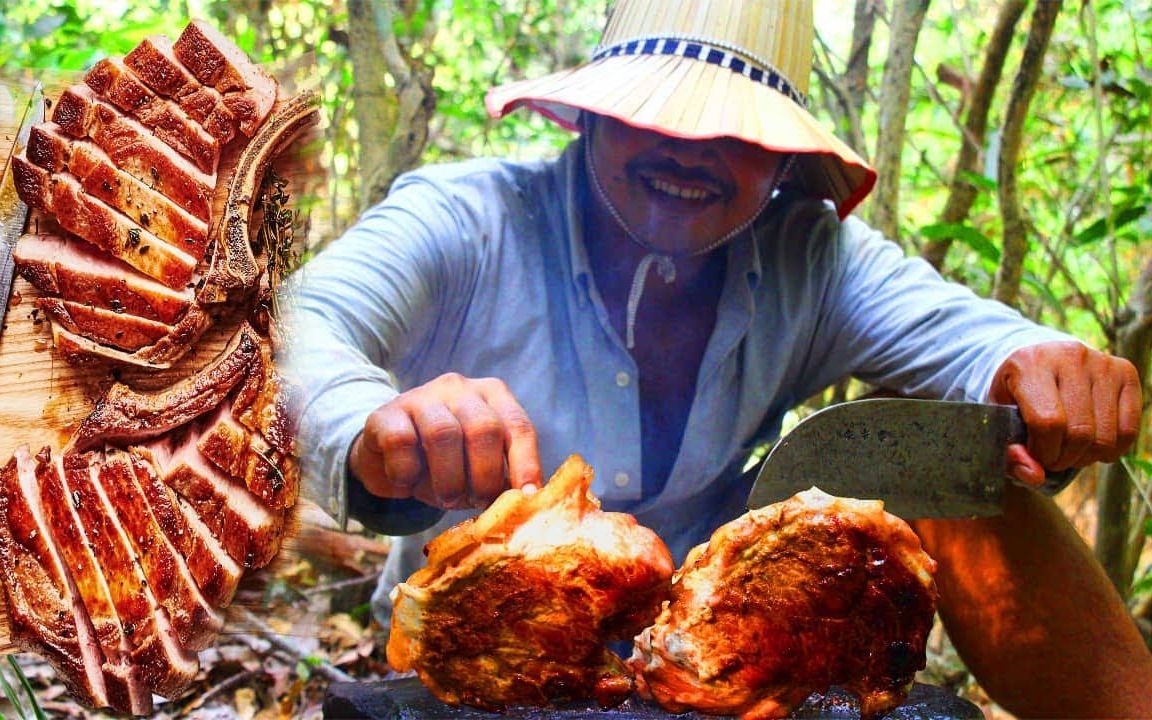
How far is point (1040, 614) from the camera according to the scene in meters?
2.42

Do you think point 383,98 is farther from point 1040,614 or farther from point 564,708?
point 1040,614

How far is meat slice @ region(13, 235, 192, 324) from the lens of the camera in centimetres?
122

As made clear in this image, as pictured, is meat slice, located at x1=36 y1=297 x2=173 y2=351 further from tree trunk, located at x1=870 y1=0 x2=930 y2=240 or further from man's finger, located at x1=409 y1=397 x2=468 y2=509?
tree trunk, located at x1=870 y1=0 x2=930 y2=240

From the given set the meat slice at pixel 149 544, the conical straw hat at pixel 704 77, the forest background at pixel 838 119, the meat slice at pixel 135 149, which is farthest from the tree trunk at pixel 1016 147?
the meat slice at pixel 149 544

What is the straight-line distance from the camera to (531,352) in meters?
2.60

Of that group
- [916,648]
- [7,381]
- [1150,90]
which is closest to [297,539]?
[7,381]

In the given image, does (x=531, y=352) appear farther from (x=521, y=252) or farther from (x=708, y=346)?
(x=708, y=346)

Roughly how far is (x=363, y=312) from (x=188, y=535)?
98cm

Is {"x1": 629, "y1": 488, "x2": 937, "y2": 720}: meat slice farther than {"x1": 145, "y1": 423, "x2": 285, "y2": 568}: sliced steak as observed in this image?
Yes

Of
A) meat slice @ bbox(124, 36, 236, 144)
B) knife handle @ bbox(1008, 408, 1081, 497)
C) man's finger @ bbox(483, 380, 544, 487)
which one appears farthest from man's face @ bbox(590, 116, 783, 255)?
meat slice @ bbox(124, 36, 236, 144)

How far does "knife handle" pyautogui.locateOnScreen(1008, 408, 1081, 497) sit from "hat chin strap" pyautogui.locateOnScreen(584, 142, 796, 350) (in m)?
0.91

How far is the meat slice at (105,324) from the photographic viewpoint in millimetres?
1221

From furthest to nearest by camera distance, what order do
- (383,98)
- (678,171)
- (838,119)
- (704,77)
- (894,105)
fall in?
1. (838,119)
2. (894,105)
3. (383,98)
4. (678,171)
5. (704,77)

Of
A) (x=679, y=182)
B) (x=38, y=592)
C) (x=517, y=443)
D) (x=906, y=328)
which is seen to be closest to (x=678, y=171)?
(x=679, y=182)
